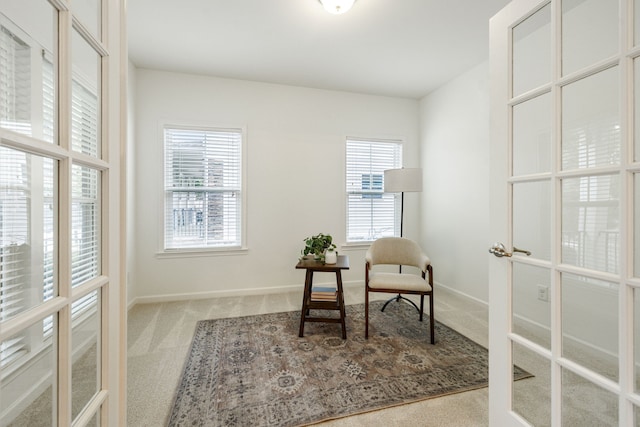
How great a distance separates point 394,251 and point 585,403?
1935mm

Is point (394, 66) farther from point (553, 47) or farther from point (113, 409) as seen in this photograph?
point (113, 409)

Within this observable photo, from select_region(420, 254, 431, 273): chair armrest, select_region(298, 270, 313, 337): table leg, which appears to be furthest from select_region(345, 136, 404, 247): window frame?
select_region(298, 270, 313, 337): table leg

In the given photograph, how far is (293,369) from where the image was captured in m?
1.90

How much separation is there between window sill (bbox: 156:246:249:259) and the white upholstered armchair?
1661 millimetres

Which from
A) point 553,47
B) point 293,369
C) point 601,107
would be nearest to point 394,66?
point 553,47

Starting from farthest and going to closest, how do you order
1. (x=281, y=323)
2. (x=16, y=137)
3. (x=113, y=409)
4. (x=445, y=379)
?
(x=281, y=323)
(x=445, y=379)
(x=113, y=409)
(x=16, y=137)

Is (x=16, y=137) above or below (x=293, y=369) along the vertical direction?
above

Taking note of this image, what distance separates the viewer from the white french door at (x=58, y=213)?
551 millimetres

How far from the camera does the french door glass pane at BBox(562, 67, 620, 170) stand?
0.89 meters

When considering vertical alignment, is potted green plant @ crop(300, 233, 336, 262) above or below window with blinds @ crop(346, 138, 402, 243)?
below

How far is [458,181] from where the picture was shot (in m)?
3.42

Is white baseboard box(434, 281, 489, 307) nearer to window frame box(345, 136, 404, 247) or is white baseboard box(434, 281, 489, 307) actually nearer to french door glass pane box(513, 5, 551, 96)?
window frame box(345, 136, 404, 247)

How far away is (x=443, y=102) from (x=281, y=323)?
3.38 metres

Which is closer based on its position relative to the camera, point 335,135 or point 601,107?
point 601,107
